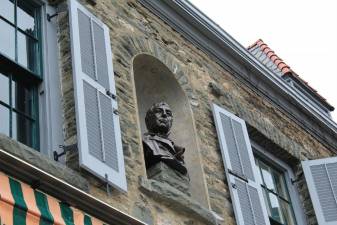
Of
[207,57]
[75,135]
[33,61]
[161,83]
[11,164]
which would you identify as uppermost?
[207,57]

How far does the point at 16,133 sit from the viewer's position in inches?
247

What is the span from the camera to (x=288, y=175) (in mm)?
10250

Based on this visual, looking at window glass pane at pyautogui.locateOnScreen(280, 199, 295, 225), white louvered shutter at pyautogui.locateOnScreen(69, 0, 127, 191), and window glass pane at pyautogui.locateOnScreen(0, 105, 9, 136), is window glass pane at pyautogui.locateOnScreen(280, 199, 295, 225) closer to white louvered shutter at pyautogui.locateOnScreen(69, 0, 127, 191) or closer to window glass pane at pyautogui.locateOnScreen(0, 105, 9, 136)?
white louvered shutter at pyautogui.locateOnScreen(69, 0, 127, 191)

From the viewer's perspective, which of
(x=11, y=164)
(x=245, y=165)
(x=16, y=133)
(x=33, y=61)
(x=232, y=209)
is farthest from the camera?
(x=245, y=165)

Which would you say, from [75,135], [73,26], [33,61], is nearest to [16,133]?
[75,135]

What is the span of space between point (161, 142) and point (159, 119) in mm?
328

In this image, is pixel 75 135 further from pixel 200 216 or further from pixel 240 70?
pixel 240 70

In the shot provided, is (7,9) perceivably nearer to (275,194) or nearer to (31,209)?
(31,209)

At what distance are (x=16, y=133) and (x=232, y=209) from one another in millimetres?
2649

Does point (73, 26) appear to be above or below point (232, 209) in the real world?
above

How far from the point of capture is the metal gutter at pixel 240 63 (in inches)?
363

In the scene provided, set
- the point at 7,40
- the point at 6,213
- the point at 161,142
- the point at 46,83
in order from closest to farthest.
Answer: the point at 6,213 → the point at 7,40 → the point at 46,83 → the point at 161,142

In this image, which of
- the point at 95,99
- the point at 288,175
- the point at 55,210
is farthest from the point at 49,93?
the point at 288,175

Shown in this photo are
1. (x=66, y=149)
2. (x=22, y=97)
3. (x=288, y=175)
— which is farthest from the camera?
(x=288, y=175)
